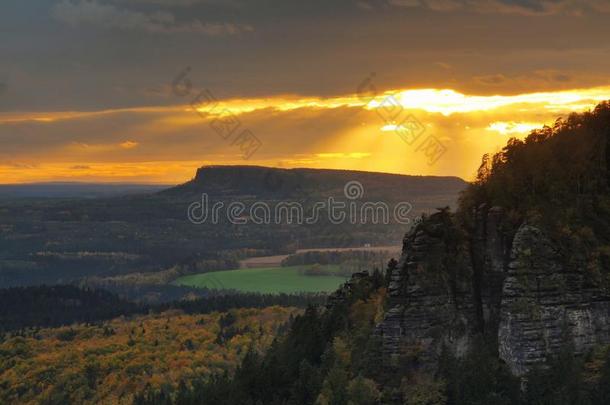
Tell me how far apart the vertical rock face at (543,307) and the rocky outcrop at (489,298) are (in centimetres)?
9

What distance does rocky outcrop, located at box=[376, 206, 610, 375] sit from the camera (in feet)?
256

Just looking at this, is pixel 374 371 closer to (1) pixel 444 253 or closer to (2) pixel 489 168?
(1) pixel 444 253

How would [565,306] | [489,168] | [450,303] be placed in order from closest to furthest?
1. [565,306]
2. [450,303]
3. [489,168]

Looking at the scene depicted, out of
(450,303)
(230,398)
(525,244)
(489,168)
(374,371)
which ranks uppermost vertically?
(489,168)

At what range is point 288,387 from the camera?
101 meters

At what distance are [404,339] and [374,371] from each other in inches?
190

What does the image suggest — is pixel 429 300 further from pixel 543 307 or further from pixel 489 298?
pixel 543 307

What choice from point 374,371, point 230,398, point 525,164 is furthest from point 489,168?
point 230,398

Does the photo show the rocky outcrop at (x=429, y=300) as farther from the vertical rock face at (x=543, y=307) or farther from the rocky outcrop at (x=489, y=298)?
the vertical rock face at (x=543, y=307)

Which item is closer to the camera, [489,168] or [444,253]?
[444,253]

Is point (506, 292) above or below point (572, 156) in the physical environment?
below

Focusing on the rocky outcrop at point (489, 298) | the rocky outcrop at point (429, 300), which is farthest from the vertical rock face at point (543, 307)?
the rocky outcrop at point (429, 300)

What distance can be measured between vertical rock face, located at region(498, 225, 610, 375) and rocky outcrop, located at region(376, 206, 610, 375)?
86 millimetres

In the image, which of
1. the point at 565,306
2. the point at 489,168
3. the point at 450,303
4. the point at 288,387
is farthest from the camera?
the point at 288,387
